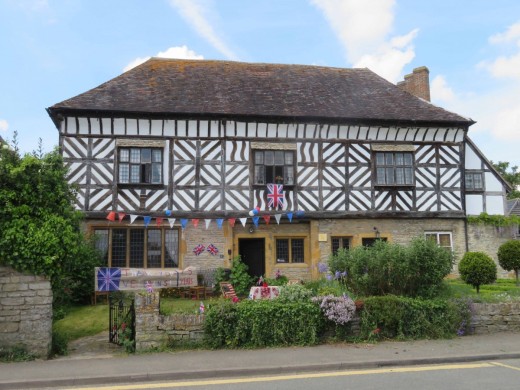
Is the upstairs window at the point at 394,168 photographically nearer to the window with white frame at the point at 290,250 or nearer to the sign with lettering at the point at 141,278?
the window with white frame at the point at 290,250

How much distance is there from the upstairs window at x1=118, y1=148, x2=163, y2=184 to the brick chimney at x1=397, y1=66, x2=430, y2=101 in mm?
12064

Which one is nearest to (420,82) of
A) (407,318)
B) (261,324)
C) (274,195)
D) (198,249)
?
(274,195)

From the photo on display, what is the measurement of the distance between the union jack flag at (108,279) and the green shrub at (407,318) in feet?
26.7

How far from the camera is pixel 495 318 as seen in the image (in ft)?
32.7

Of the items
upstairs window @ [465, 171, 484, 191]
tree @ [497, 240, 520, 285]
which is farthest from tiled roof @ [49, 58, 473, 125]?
tree @ [497, 240, 520, 285]

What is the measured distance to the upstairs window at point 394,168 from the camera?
697 inches

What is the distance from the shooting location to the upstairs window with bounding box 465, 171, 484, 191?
18.5 meters

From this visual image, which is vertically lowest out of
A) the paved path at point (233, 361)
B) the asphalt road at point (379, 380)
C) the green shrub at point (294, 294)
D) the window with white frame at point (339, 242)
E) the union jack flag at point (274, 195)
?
the asphalt road at point (379, 380)

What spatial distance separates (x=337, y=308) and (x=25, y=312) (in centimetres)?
585

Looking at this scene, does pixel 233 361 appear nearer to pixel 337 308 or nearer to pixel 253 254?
pixel 337 308

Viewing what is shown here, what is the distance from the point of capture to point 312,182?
17.2 m

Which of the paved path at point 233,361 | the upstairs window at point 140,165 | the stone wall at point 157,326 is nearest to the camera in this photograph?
the paved path at point 233,361

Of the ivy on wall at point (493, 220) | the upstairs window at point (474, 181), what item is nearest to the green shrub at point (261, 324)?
the ivy on wall at point (493, 220)

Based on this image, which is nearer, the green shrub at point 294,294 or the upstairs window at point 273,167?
the green shrub at point 294,294
